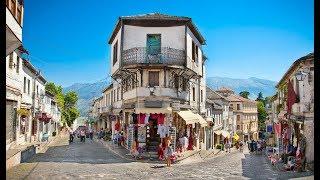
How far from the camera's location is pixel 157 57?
29234mm

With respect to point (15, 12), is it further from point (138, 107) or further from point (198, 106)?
point (198, 106)

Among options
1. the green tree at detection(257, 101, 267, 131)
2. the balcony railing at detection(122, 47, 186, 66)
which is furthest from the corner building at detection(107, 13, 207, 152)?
the green tree at detection(257, 101, 267, 131)

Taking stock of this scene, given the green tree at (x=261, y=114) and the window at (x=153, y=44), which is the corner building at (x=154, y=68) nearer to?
the window at (x=153, y=44)

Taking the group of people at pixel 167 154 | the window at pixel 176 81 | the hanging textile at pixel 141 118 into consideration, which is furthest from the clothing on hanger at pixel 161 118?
the window at pixel 176 81

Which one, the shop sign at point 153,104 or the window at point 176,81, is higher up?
the window at point 176,81

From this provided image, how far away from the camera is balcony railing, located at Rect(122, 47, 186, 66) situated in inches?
1145

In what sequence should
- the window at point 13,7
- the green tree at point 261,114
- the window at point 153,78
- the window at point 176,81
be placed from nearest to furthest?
the window at point 13,7
the window at point 153,78
the window at point 176,81
the green tree at point 261,114

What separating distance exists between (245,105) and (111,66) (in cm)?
5934

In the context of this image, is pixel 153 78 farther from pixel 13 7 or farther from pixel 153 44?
pixel 13 7

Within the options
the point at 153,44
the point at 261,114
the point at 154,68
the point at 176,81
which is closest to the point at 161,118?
the point at 176,81

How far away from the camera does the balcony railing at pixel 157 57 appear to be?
29094 millimetres

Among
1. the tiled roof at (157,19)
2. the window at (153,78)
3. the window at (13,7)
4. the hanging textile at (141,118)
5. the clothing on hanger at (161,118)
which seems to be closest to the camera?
the window at (13,7)

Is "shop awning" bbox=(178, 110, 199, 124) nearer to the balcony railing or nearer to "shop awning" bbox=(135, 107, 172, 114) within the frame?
"shop awning" bbox=(135, 107, 172, 114)

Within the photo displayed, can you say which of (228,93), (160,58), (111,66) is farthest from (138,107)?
(228,93)
